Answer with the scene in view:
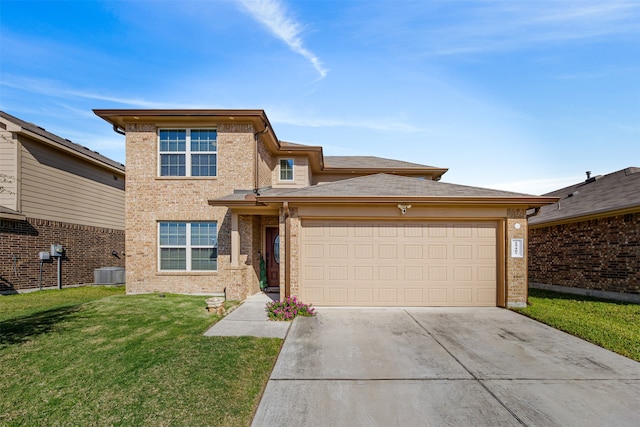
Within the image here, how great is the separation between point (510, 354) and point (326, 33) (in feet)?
31.6

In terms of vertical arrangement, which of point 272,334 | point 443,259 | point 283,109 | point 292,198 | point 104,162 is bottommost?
point 272,334

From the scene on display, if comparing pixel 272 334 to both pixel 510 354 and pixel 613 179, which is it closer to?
pixel 510 354

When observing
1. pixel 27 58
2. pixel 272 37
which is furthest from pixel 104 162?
pixel 272 37

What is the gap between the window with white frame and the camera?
34.2 ft

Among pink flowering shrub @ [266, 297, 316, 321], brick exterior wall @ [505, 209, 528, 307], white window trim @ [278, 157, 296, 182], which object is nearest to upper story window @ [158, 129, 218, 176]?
white window trim @ [278, 157, 296, 182]

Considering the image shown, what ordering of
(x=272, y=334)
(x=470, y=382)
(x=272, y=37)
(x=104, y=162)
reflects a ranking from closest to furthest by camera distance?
(x=470, y=382), (x=272, y=334), (x=272, y=37), (x=104, y=162)

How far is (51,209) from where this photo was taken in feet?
40.3

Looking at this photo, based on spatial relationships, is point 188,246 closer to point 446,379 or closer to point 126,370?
point 126,370

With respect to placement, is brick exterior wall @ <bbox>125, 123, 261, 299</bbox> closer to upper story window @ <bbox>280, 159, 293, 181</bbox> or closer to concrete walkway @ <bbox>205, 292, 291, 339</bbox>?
concrete walkway @ <bbox>205, 292, 291, 339</bbox>

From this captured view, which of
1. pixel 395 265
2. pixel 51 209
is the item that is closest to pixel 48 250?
pixel 51 209

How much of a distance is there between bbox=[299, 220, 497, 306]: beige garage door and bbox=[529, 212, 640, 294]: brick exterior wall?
4.64 m

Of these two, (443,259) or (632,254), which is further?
(632,254)

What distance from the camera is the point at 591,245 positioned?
1052 cm

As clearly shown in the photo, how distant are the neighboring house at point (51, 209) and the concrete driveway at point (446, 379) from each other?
1113 centimetres
